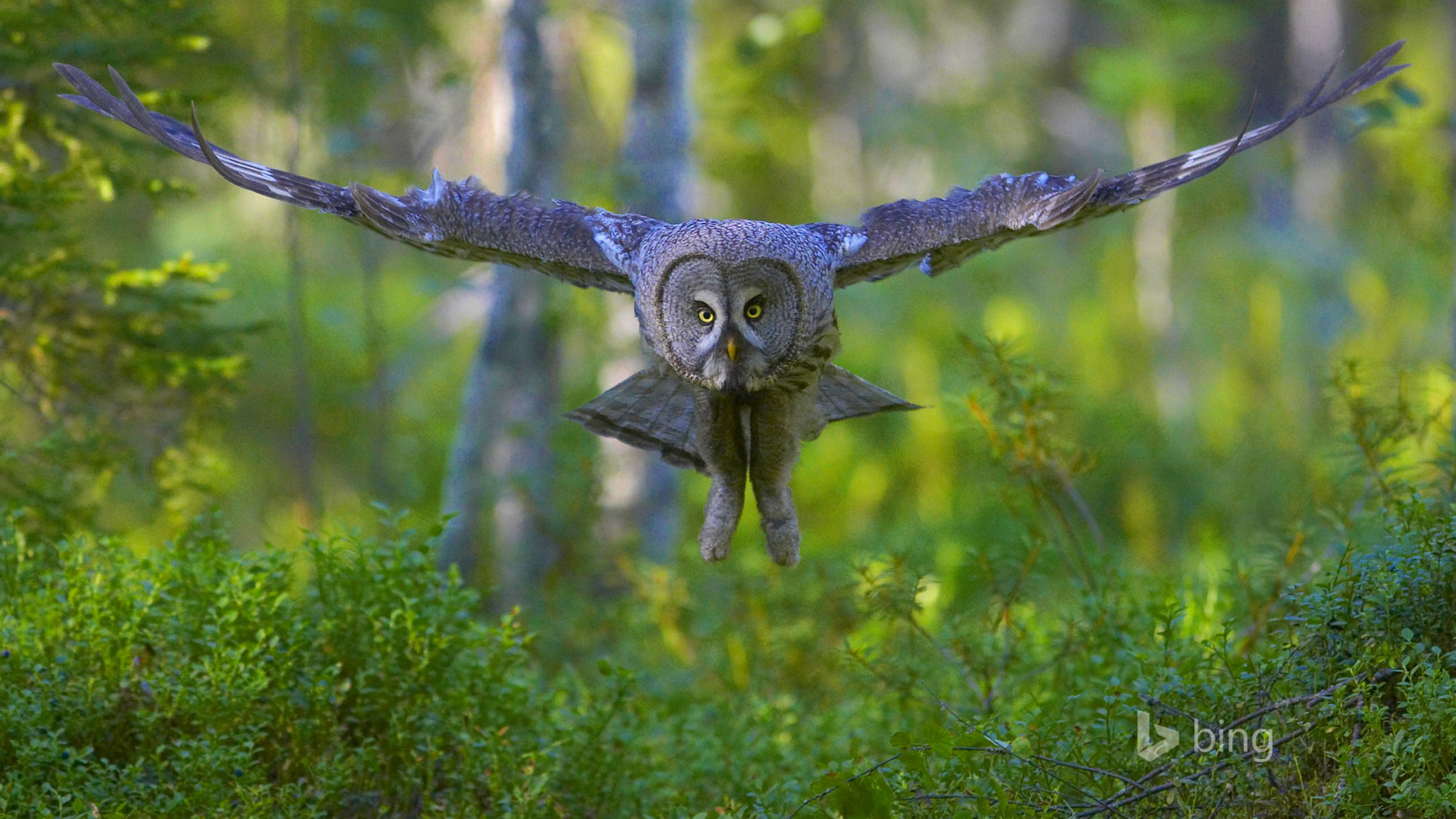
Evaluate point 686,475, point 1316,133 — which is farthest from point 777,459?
point 1316,133

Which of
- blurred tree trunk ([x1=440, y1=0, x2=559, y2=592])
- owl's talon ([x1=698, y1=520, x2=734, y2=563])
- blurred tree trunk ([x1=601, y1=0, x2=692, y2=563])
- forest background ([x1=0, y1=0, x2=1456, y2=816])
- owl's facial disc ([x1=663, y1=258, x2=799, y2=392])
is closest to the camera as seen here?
forest background ([x1=0, y1=0, x2=1456, y2=816])

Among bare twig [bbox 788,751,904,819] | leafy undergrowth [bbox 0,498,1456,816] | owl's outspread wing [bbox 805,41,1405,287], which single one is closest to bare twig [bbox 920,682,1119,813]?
leafy undergrowth [bbox 0,498,1456,816]

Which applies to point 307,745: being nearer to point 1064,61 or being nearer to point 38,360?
point 38,360

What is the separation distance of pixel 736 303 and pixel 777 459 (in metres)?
0.72

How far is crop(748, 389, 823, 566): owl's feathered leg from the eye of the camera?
522cm

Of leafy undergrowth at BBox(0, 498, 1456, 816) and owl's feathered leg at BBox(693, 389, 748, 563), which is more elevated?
owl's feathered leg at BBox(693, 389, 748, 563)

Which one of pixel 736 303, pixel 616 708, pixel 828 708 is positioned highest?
pixel 736 303

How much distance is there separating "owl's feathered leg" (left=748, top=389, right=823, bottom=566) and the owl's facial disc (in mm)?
228

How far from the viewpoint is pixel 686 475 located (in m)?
14.1

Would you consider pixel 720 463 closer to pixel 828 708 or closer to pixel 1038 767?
pixel 1038 767

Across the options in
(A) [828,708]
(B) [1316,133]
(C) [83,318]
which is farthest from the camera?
(B) [1316,133]

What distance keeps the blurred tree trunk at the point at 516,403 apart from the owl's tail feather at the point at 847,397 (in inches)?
162

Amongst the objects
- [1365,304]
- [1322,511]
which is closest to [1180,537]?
[1365,304]

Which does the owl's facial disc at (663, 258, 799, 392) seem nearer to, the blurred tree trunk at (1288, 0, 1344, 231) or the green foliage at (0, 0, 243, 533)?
the green foliage at (0, 0, 243, 533)
